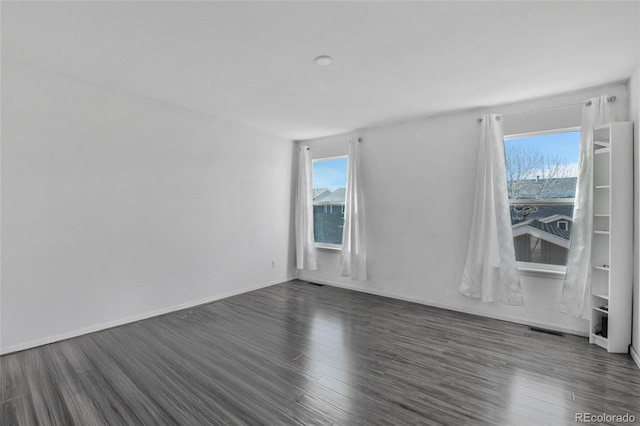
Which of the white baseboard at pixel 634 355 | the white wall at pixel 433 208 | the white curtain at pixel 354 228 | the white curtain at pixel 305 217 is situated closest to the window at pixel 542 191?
the white wall at pixel 433 208

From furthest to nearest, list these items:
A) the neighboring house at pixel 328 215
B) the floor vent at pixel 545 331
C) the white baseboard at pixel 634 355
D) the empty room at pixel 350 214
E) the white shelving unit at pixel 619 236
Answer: the neighboring house at pixel 328 215 → the floor vent at pixel 545 331 → the white shelving unit at pixel 619 236 → the white baseboard at pixel 634 355 → the empty room at pixel 350 214

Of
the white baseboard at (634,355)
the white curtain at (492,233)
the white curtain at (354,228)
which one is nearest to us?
the white baseboard at (634,355)

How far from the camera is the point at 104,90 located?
3.08 metres

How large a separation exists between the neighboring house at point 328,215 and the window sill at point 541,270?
2.67 m

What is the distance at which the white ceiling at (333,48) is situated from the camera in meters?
1.86

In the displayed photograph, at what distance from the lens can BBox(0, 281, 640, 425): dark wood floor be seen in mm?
1812

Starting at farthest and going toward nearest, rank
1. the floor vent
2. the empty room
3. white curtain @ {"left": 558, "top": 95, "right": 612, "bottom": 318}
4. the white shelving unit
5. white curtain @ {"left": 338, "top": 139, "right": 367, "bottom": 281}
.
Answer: white curtain @ {"left": 338, "top": 139, "right": 367, "bottom": 281}
the floor vent
white curtain @ {"left": 558, "top": 95, "right": 612, "bottom": 318}
the white shelving unit
the empty room

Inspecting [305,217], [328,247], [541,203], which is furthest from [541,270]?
[305,217]

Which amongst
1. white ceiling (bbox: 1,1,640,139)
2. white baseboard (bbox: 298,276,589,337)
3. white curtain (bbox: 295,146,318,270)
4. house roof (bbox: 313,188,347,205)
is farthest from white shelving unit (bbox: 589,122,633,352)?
white curtain (bbox: 295,146,318,270)

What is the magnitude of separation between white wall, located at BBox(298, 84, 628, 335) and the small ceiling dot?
2.10m

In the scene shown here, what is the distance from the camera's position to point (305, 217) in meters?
5.23

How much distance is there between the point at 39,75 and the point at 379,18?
10.3 feet

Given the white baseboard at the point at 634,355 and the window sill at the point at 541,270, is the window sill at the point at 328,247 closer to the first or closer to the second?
the window sill at the point at 541,270

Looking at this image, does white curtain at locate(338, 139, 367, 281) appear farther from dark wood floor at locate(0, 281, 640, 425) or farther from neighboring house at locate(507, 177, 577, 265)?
neighboring house at locate(507, 177, 577, 265)
